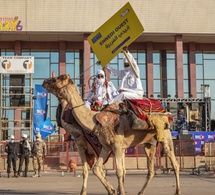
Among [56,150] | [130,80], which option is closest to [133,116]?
[130,80]

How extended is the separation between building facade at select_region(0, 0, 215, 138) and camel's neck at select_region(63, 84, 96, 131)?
33195 mm

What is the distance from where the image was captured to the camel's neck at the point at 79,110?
37.3 ft

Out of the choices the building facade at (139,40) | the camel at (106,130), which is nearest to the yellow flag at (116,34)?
the camel at (106,130)

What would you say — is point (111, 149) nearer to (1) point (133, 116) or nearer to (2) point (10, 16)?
(1) point (133, 116)

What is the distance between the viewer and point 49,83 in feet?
38.7

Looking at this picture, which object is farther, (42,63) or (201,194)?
(42,63)

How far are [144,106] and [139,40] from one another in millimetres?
42696

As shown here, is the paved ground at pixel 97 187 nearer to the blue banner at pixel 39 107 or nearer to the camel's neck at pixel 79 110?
the camel's neck at pixel 79 110

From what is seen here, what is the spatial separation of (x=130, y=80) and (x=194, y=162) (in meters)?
16.7

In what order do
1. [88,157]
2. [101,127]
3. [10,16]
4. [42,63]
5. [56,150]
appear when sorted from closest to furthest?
1. [101,127]
2. [88,157]
3. [56,150]
4. [10,16]
5. [42,63]

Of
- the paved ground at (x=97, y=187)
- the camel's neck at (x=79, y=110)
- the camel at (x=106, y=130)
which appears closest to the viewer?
the camel at (x=106, y=130)

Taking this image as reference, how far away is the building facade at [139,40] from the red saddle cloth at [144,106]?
106ft

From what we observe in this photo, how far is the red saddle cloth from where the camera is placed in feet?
37.9

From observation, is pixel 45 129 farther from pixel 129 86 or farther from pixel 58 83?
pixel 58 83
